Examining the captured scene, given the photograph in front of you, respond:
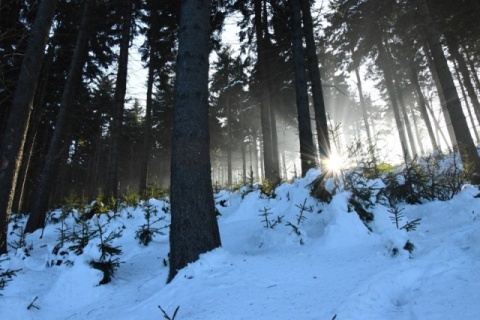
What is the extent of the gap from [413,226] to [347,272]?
1.58 metres

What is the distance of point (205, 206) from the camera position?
346 centimetres

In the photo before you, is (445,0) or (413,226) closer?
(413,226)

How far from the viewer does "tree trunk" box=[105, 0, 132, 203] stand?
34.6 ft

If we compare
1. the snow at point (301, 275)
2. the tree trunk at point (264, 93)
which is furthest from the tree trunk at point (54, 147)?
the tree trunk at point (264, 93)

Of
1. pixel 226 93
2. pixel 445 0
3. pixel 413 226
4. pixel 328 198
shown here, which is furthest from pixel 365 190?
pixel 226 93

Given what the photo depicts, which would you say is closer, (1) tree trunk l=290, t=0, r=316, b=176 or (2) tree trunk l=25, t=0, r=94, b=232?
(1) tree trunk l=290, t=0, r=316, b=176

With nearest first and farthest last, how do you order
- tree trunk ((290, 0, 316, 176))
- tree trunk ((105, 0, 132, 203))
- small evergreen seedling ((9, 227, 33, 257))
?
1. small evergreen seedling ((9, 227, 33, 257))
2. tree trunk ((290, 0, 316, 176))
3. tree trunk ((105, 0, 132, 203))

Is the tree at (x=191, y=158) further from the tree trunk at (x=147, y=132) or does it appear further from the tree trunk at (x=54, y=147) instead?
the tree trunk at (x=147, y=132)

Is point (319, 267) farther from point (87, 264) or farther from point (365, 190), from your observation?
point (87, 264)

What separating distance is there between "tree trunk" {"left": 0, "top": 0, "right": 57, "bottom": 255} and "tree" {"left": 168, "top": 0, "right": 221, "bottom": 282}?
4192 mm

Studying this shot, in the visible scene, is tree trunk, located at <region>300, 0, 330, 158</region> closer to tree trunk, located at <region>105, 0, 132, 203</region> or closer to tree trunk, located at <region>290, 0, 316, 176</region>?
tree trunk, located at <region>290, 0, 316, 176</region>

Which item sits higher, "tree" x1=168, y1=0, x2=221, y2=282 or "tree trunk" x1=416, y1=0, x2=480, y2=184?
"tree trunk" x1=416, y1=0, x2=480, y2=184

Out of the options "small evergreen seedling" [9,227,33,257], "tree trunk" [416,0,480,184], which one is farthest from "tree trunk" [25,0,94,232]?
"tree trunk" [416,0,480,184]

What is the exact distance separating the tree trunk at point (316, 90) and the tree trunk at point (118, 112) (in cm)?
712
